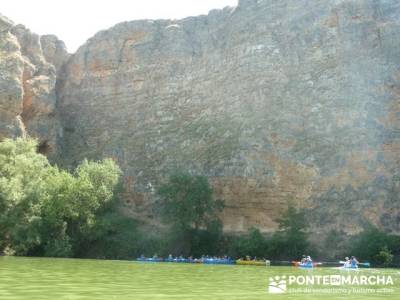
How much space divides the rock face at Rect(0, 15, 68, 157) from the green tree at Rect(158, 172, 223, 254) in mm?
18564

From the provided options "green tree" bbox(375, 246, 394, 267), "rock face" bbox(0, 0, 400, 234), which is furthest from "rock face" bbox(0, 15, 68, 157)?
"green tree" bbox(375, 246, 394, 267)

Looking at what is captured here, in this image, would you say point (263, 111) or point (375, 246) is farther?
point (263, 111)

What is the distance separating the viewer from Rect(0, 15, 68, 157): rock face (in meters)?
55.4

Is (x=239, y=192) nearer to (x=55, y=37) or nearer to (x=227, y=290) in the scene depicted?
(x=55, y=37)

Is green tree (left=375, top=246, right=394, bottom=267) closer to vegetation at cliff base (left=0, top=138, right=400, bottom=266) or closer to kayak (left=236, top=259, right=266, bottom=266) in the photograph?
vegetation at cliff base (left=0, top=138, right=400, bottom=266)

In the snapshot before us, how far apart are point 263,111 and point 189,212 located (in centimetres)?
1318

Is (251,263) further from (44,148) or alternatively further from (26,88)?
(26,88)

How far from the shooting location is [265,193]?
163ft

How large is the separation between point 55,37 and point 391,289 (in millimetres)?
57383

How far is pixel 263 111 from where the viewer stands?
5219cm

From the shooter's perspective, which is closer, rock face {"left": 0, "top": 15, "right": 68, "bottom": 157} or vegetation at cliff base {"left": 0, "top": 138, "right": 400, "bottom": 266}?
vegetation at cliff base {"left": 0, "top": 138, "right": 400, "bottom": 266}

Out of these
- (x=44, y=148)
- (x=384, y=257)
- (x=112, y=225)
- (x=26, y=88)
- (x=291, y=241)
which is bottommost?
(x=384, y=257)

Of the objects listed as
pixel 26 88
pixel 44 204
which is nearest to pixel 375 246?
pixel 44 204

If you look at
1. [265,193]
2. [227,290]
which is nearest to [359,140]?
[265,193]
